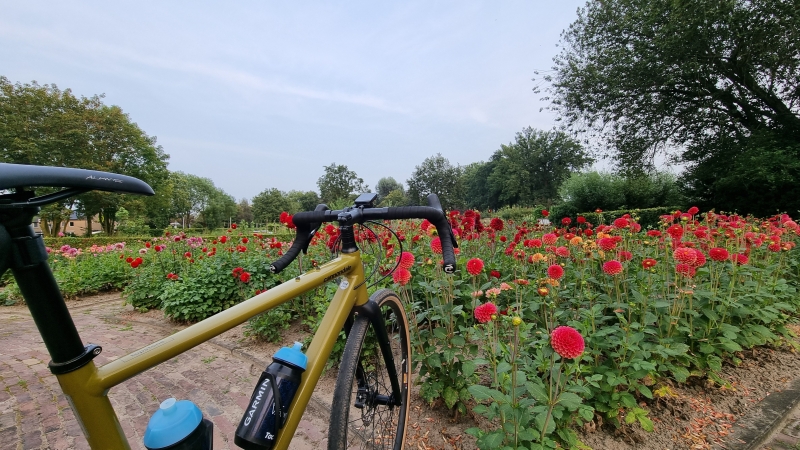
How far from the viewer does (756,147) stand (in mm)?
11312

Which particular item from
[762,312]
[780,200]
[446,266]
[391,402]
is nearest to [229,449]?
[391,402]

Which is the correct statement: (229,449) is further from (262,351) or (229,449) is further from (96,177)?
(96,177)

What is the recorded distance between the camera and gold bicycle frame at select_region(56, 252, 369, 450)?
75 cm

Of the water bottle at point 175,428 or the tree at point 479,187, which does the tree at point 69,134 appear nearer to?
the water bottle at point 175,428

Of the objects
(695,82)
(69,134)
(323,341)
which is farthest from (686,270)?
(69,134)

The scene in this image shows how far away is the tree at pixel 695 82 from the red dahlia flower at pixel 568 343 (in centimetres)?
1383

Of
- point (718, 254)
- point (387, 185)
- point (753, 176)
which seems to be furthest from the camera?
point (387, 185)

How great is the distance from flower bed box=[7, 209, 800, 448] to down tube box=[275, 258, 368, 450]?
0.30 metres

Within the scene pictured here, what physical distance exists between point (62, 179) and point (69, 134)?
1195 inches

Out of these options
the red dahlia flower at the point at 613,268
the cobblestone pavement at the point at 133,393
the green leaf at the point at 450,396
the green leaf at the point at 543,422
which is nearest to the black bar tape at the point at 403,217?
the green leaf at the point at 543,422

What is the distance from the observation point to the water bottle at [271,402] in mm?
919

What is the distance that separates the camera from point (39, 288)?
2.26 feet

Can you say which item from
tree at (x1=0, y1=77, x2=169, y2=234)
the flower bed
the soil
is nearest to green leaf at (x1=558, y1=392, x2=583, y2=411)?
the flower bed

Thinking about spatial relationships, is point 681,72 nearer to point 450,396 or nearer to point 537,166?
point 450,396
